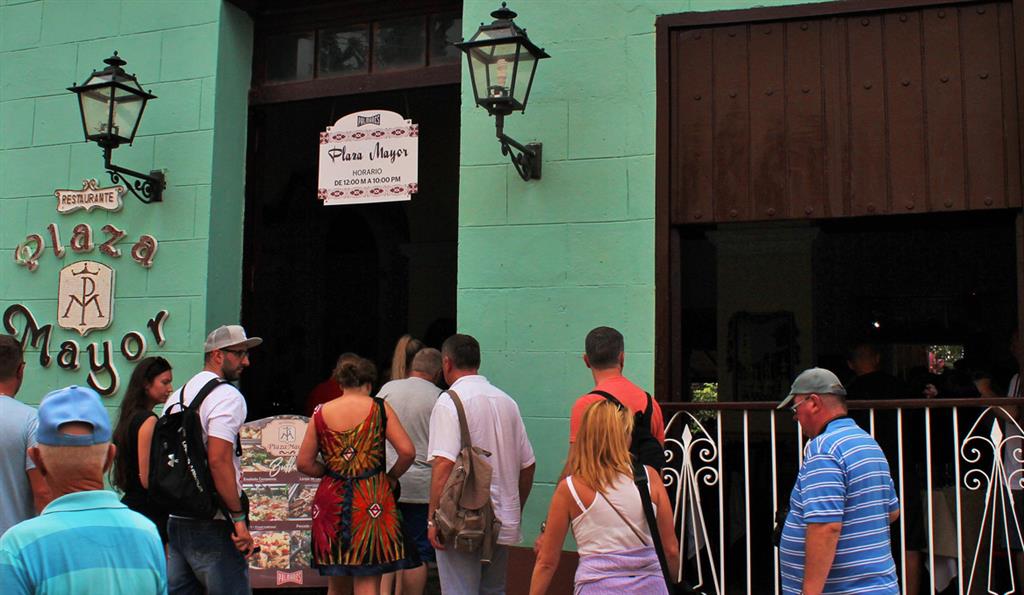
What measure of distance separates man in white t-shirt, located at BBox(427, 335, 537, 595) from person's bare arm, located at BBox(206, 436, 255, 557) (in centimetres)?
88

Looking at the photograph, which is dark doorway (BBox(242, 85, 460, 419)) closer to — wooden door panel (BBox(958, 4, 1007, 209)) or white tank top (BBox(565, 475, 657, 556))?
wooden door panel (BBox(958, 4, 1007, 209))

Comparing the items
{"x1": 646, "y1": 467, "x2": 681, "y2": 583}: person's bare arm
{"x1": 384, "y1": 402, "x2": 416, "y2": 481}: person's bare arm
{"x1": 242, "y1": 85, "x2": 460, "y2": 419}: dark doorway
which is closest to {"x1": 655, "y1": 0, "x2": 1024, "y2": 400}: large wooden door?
{"x1": 384, "y1": 402, "x2": 416, "y2": 481}: person's bare arm

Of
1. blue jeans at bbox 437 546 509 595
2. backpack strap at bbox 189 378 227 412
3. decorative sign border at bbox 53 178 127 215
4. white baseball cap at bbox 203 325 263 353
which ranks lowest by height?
blue jeans at bbox 437 546 509 595

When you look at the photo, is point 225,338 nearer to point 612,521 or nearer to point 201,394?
point 201,394

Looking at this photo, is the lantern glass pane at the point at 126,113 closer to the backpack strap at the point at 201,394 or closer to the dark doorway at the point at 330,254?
the dark doorway at the point at 330,254

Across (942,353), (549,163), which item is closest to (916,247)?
(942,353)

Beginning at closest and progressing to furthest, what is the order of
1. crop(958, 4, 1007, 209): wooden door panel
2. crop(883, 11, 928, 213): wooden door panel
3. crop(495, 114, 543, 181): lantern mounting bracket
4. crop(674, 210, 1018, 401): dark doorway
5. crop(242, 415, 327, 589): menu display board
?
crop(958, 4, 1007, 209): wooden door panel < crop(883, 11, 928, 213): wooden door panel < crop(495, 114, 543, 181): lantern mounting bracket < crop(242, 415, 327, 589): menu display board < crop(674, 210, 1018, 401): dark doorway

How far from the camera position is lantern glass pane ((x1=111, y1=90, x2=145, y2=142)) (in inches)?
253

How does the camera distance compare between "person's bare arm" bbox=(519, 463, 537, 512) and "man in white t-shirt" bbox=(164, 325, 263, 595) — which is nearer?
"man in white t-shirt" bbox=(164, 325, 263, 595)

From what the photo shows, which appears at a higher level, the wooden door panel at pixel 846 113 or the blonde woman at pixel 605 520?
the wooden door panel at pixel 846 113

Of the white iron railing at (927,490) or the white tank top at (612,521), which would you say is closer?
the white tank top at (612,521)

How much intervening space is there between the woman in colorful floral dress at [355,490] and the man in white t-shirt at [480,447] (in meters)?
0.23

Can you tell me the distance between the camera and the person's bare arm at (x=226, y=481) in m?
4.77

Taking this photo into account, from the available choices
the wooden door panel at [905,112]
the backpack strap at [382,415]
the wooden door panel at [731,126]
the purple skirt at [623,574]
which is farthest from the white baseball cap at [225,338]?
the wooden door panel at [905,112]
